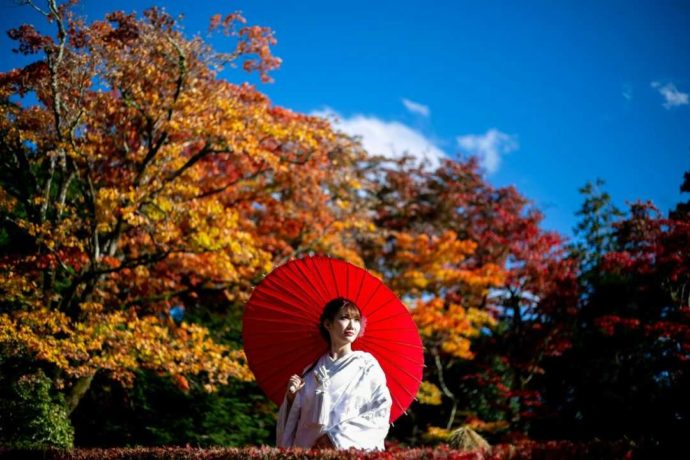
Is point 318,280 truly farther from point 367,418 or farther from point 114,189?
point 114,189

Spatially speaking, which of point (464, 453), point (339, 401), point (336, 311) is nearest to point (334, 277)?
point (336, 311)

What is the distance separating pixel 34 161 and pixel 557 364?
1146 cm

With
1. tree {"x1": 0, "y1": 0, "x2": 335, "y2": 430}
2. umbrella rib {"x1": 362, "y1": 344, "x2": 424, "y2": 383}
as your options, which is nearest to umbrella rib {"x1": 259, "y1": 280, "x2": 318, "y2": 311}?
umbrella rib {"x1": 362, "y1": 344, "x2": 424, "y2": 383}

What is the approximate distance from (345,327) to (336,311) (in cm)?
14

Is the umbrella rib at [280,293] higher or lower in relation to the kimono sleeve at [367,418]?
higher

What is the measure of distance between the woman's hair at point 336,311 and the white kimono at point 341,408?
289mm

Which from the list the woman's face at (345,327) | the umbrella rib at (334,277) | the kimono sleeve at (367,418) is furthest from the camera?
the umbrella rib at (334,277)

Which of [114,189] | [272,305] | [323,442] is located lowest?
[323,442]

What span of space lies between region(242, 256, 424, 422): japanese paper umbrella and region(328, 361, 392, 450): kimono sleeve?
0.50m

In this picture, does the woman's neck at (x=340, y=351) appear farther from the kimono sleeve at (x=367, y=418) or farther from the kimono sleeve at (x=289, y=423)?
the kimono sleeve at (x=289, y=423)

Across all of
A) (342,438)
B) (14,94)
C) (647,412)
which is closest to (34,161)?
(14,94)

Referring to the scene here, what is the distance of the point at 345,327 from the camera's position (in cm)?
400

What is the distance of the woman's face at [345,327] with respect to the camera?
157 inches

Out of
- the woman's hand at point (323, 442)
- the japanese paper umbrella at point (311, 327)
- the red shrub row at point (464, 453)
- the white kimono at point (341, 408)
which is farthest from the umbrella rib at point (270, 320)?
the red shrub row at point (464, 453)
